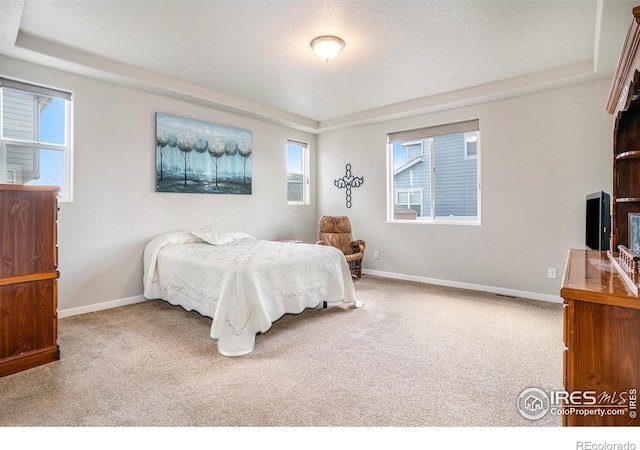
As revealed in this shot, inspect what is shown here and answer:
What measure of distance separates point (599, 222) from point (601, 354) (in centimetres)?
207

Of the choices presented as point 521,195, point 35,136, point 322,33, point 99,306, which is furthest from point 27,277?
point 521,195

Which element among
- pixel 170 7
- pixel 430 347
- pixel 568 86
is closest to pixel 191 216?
pixel 170 7

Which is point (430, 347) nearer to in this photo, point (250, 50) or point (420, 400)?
point (420, 400)

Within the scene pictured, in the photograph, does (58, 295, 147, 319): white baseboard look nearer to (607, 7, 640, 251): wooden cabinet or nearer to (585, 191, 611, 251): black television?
(607, 7, 640, 251): wooden cabinet

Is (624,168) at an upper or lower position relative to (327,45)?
lower

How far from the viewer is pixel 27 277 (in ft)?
7.74

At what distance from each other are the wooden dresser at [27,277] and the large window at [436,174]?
4.35m

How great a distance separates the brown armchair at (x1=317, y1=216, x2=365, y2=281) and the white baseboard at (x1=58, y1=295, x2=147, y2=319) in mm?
2566

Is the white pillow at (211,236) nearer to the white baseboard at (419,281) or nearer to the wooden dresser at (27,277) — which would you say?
the white baseboard at (419,281)

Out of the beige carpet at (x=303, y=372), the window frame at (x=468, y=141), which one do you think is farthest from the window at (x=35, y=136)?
the window frame at (x=468, y=141)

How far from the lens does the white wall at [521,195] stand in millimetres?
3783

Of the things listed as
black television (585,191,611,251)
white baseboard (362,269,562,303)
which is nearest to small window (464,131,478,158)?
black television (585,191,611,251)

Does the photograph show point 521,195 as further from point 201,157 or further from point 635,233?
point 201,157

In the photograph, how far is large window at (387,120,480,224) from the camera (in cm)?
474
